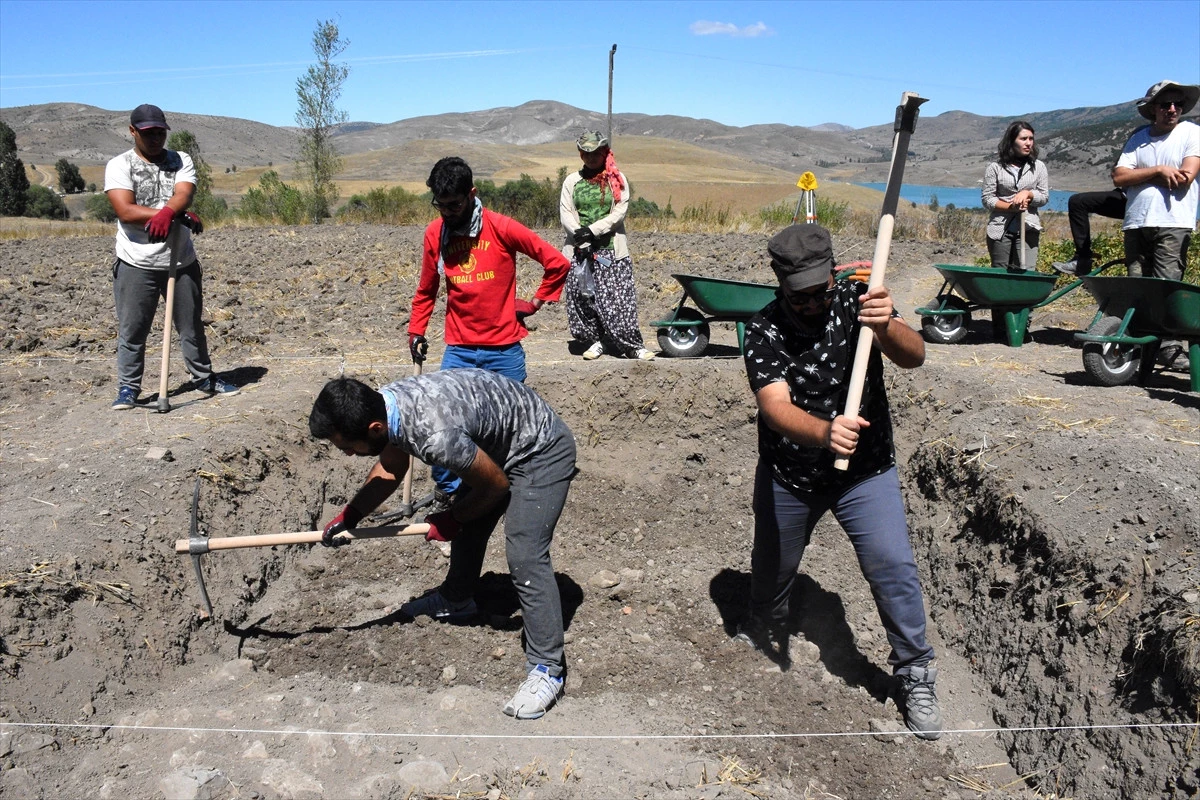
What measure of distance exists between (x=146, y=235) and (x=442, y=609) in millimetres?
3267

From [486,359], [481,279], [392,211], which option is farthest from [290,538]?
[392,211]

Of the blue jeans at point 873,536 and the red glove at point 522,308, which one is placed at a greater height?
the red glove at point 522,308

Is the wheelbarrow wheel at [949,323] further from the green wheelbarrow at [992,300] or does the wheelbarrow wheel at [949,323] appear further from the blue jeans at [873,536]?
the blue jeans at [873,536]

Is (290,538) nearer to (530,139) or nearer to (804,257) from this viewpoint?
(804,257)

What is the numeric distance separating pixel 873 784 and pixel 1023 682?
3.22 ft

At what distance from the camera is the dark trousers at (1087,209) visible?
7.22 meters

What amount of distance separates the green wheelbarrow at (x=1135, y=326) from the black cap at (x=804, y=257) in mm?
3883

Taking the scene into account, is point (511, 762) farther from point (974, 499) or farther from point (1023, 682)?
point (974, 499)

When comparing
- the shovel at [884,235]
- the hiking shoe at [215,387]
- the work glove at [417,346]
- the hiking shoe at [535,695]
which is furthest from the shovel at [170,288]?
the shovel at [884,235]

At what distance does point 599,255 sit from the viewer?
7078 millimetres

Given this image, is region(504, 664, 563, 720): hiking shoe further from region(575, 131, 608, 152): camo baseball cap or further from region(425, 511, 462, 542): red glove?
region(575, 131, 608, 152): camo baseball cap

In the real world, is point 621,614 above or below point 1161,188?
below

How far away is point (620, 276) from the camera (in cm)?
712

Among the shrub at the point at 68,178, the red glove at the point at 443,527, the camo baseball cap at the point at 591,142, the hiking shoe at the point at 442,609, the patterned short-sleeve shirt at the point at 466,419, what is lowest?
the hiking shoe at the point at 442,609
